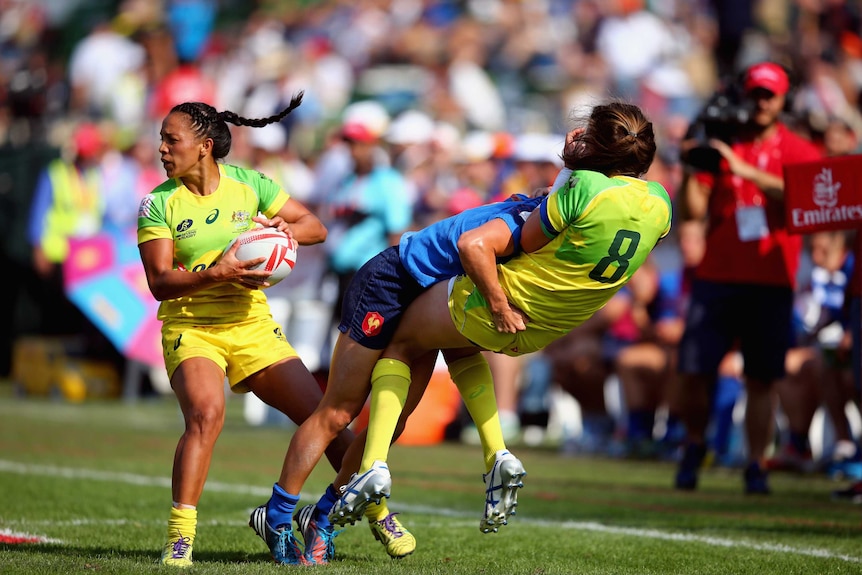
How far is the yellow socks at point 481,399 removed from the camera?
213 inches

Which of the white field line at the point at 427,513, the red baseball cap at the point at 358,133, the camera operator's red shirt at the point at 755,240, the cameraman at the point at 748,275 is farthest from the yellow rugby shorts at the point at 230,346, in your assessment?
the red baseball cap at the point at 358,133

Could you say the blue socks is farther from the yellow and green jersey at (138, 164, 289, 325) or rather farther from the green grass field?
the yellow and green jersey at (138, 164, 289, 325)

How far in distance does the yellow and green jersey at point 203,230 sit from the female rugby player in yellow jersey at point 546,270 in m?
0.84

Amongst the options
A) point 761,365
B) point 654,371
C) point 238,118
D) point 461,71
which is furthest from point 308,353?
point 238,118

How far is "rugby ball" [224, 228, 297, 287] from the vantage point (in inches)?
216

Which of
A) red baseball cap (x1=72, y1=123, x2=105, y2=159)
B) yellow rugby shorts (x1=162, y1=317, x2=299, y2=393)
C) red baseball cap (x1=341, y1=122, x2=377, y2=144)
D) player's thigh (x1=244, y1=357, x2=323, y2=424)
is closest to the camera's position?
yellow rugby shorts (x1=162, y1=317, x2=299, y2=393)

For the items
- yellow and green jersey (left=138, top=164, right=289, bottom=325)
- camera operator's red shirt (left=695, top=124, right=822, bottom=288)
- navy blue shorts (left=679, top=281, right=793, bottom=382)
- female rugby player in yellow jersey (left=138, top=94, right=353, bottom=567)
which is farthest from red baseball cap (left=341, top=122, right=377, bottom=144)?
yellow and green jersey (left=138, top=164, right=289, bottom=325)

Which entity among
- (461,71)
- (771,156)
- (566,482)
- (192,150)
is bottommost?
(566,482)

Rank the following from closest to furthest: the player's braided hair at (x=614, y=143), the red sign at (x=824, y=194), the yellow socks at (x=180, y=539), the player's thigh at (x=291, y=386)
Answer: the player's braided hair at (x=614, y=143) → the yellow socks at (x=180, y=539) → the player's thigh at (x=291, y=386) → the red sign at (x=824, y=194)

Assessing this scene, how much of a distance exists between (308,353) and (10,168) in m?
5.67

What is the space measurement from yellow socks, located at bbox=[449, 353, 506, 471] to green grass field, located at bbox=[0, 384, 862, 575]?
514mm

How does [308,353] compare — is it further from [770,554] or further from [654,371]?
[770,554]

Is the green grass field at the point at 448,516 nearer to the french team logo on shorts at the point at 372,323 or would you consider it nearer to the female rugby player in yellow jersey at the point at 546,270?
the female rugby player in yellow jersey at the point at 546,270

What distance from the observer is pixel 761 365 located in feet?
28.3
